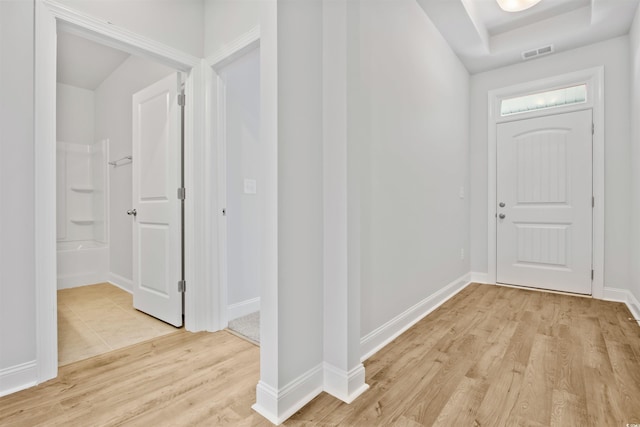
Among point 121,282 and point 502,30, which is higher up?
point 502,30

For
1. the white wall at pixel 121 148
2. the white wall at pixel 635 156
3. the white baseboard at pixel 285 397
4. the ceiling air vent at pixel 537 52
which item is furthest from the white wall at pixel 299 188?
the ceiling air vent at pixel 537 52

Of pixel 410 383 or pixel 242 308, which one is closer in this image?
pixel 410 383

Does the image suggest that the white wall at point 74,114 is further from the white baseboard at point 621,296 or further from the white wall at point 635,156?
the white baseboard at point 621,296

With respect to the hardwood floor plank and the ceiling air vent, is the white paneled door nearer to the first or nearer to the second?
the ceiling air vent

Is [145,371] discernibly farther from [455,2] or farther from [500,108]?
[500,108]

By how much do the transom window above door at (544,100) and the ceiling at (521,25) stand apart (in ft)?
1.45

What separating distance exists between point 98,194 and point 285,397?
15.1ft

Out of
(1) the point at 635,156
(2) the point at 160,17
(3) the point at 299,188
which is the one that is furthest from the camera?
(1) the point at 635,156

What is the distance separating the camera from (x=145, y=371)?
1816mm

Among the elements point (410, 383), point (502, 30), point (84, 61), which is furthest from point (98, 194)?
point (502, 30)

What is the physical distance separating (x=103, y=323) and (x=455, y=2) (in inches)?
160

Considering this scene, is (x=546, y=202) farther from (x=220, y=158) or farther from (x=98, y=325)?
(x=98, y=325)

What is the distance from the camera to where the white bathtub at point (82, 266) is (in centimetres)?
384

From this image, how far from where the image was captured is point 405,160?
96.4 inches
